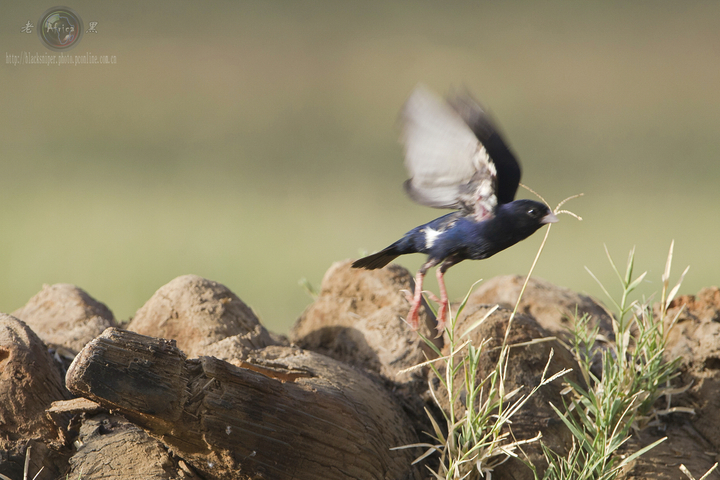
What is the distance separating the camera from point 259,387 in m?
1.07

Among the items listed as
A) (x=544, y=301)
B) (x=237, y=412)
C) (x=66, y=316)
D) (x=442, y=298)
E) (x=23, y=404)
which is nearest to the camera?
(x=237, y=412)

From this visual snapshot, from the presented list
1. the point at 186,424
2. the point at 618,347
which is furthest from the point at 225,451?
the point at 618,347

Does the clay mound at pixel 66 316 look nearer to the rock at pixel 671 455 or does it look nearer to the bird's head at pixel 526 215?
the bird's head at pixel 526 215

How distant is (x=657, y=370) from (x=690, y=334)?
41 centimetres

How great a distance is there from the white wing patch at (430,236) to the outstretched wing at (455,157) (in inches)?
2.2

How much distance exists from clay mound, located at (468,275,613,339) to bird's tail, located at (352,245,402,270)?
702mm

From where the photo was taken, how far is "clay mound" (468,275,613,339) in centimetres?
195

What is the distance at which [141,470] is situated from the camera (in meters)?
1.09

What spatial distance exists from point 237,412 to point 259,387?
0.06m

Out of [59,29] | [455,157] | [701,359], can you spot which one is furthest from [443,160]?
[59,29]

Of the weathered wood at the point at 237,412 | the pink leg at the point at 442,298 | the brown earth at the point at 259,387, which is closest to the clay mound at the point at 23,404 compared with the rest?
the brown earth at the point at 259,387

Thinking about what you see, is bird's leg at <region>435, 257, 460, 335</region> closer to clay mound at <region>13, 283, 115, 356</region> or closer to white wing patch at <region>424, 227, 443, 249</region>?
white wing patch at <region>424, 227, 443, 249</region>

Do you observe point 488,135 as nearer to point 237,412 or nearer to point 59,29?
point 237,412

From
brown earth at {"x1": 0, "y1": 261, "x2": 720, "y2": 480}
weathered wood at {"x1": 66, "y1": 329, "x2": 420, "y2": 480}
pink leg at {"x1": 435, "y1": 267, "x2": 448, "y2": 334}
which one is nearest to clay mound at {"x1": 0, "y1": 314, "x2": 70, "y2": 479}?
brown earth at {"x1": 0, "y1": 261, "x2": 720, "y2": 480}
